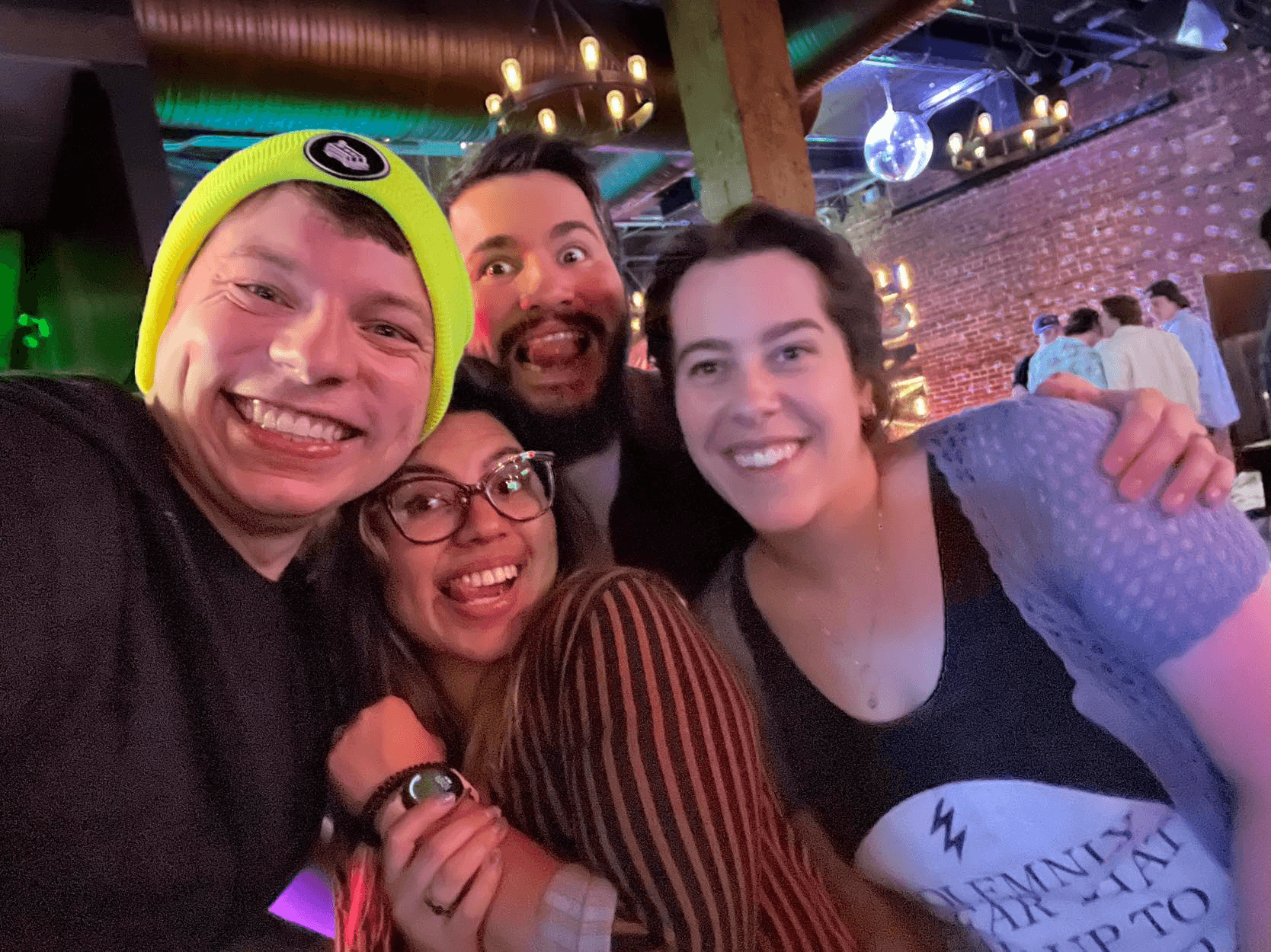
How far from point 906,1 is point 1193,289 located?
469cm

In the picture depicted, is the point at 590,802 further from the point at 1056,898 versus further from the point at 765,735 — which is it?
the point at 1056,898

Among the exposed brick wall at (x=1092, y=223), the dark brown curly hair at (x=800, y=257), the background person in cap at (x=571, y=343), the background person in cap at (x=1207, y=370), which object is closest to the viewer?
the dark brown curly hair at (x=800, y=257)

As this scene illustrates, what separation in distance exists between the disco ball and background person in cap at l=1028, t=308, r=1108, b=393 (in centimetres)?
138

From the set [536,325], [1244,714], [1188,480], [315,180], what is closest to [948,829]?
[1244,714]

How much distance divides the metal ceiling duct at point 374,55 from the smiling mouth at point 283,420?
8.72 ft

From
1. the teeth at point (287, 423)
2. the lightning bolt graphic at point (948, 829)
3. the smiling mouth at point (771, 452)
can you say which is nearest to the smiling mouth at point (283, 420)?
the teeth at point (287, 423)

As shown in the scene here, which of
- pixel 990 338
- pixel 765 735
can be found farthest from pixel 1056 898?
pixel 990 338

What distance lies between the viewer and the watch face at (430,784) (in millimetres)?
1155

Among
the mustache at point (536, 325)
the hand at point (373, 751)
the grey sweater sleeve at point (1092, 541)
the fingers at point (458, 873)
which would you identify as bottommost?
the fingers at point (458, 873)

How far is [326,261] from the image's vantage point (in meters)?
1.14

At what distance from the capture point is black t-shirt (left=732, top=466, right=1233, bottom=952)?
1.24 metres

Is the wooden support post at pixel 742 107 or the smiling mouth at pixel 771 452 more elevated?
the wooden support post at pixel 742 107

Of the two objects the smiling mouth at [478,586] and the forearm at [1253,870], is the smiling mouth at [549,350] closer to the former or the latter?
the smiling mouth at [478,586]

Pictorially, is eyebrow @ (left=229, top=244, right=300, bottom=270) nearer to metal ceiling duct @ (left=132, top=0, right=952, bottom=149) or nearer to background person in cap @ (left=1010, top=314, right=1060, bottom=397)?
metal ceiling duct @ (left=132, top=0, right=952, bottom=149)
